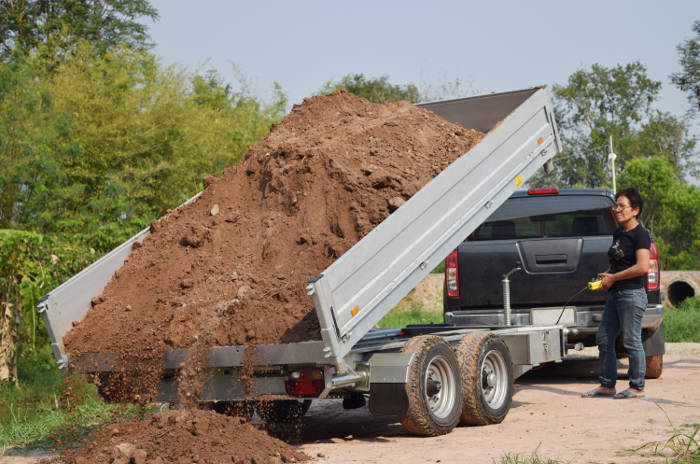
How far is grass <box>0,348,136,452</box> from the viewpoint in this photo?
710 centimetres

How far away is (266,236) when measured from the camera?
23.7 feet

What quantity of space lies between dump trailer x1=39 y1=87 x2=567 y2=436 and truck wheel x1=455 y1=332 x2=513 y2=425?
0.04ft

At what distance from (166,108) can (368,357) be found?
43.0ft

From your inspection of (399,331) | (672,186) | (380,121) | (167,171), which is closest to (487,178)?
(380,121)

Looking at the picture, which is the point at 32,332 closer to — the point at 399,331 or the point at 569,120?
the point at 399,331

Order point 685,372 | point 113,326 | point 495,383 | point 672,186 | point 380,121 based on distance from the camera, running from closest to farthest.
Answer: point 113,326 → point 495,383 → point 380,121 → point 685,372 → point 672,186

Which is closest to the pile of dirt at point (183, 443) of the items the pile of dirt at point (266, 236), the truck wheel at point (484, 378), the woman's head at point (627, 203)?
the pile of dirt at point (266, 236)

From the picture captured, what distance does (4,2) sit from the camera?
33.3m

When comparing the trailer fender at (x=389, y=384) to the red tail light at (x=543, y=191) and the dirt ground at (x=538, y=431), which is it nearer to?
the dirt ground at (x=538, y=431)

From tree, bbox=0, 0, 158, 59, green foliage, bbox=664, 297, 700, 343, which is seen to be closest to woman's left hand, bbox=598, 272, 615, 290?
green foliage, bbox=664, 297, 700, 343

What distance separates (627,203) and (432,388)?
3.12m

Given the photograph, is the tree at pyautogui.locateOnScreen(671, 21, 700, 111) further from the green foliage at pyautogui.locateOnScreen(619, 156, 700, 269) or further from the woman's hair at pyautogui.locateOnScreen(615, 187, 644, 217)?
the woman's hair at pyautogui.locateOnScreen(615, 187, 644, 217)

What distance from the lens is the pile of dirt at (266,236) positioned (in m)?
6.49

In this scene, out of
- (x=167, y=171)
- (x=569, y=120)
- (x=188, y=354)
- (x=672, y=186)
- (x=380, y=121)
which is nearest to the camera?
(x=188, y=354)
